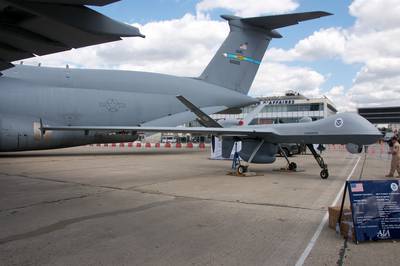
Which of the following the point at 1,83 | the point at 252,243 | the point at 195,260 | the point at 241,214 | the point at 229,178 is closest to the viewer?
the point at 195,260

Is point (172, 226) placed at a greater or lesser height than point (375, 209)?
lesser

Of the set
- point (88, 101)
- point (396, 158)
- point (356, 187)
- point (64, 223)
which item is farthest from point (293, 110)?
point (64, 223)

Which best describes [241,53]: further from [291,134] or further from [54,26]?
[54,26]

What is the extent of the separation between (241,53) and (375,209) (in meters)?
22.0

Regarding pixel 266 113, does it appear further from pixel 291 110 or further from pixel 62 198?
pixel 62 198

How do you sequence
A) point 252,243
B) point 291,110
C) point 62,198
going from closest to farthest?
point 252,243, point 62,198, point 291,110

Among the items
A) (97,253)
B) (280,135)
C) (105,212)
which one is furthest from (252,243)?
(280,135)

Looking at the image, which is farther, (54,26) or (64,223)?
(64,223)

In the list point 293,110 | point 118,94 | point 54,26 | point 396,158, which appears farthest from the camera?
point 293,110

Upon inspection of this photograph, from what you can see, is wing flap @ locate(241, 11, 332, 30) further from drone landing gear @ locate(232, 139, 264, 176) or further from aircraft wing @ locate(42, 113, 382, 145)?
drone landing gear @ locate(232, 139, 264, 176)

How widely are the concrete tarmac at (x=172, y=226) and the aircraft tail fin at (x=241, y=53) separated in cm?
1693

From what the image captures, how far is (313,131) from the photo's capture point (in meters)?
11.7

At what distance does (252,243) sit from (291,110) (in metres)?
75.5

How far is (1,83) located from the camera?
770 inches
